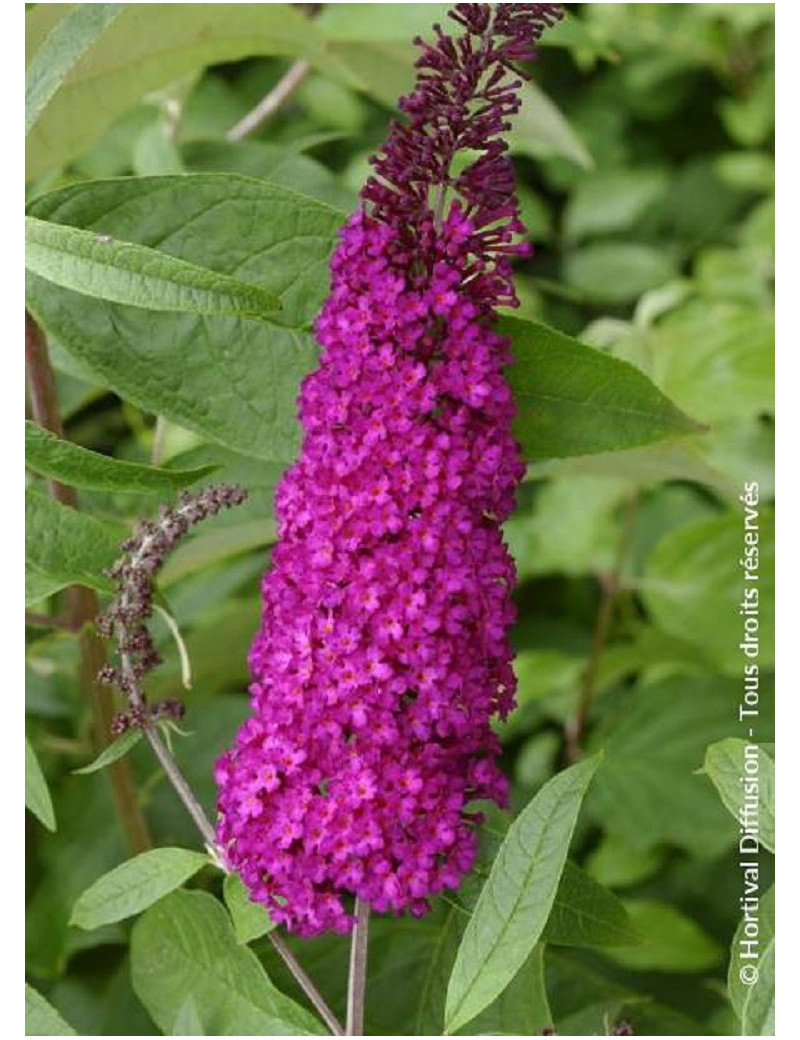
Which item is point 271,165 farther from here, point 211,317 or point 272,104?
point 211,317

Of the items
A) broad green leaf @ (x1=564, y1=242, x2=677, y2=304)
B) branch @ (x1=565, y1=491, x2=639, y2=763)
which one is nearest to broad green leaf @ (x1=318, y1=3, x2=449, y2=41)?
branch @ (x1=565, y1=491, x2=639, y2=763)

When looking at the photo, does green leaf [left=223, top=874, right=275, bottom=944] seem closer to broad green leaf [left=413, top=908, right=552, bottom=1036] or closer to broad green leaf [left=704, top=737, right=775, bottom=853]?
broad green leaf [left=413, top=908, right=552, bottom=1036]

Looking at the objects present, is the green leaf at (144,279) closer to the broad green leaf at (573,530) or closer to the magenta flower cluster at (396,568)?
the magenta flower cluster at (396,568)

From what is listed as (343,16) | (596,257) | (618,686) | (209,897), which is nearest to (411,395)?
(209,897)

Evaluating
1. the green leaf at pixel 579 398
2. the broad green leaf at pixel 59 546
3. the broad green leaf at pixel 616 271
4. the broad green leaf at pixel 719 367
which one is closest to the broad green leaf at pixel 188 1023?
the broad green leaf at pixel 59 546

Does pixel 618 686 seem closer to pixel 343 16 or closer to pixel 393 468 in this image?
pixel 343 16

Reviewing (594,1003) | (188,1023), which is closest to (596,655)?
(594,1003)

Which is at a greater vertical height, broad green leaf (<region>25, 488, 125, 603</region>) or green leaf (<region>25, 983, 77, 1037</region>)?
broad green leaf (<region>25, 488, 125, 603</region>)
